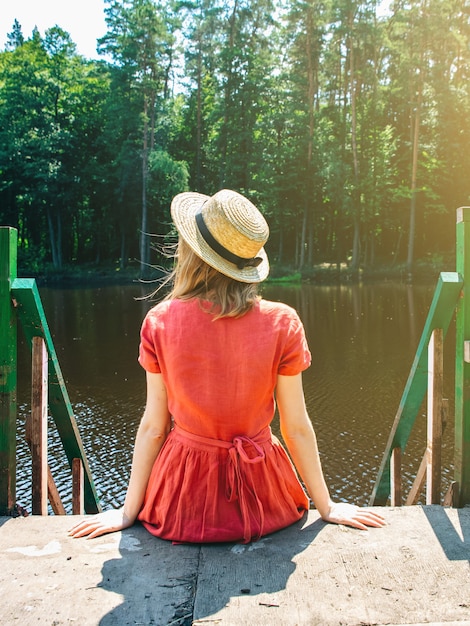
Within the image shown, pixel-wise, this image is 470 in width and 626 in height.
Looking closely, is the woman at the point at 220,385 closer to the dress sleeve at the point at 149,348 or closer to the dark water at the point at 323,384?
the dress sleeve at the point at 149,348

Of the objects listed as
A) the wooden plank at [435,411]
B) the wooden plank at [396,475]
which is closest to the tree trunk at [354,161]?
the wooden plank at [396,475]

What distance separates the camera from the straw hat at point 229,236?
1987 mm

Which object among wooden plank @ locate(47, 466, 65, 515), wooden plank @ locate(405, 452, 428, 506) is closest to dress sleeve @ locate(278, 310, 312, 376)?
wooden plank @ locate(405, 452, 428, 506)

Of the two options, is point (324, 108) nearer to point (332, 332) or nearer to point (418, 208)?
point (418, 208)

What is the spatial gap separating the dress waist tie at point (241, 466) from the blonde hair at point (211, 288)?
16.2 inches

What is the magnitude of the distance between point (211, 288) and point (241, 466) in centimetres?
Result: 57

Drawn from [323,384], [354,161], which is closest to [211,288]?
[323,384]

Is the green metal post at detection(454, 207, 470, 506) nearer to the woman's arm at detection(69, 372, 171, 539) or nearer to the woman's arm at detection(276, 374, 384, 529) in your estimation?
the woman's arm at detection(276, 374, 384, 529)

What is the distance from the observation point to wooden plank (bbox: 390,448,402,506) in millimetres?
3330

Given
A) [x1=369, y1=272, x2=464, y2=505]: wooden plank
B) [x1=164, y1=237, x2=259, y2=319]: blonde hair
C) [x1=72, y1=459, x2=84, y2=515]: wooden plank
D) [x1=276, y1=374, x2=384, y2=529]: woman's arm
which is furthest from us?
[x1=72, y1=459, x2=84, y2=515]: wooden plank

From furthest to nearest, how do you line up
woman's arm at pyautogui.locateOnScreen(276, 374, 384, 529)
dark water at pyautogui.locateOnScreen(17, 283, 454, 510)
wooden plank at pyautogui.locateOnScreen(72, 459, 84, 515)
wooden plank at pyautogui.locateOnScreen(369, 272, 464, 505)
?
dark water at pyautogui.locateOnScreen(17, 283, 454, 510) < wooden plank at pyautogui.locateOnScreen(72, 459, 84, 515) < wooden plank at pyautogui.locateOnScreen(369, 272, 464, 505) < woman's arm at pyautogui.locateOnScreen(276, 374, 384, 529)

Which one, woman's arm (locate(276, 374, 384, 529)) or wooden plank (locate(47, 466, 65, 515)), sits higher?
woman's arm (locate(276, 374, 384, 529))

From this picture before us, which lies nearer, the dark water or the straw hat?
the straw hat

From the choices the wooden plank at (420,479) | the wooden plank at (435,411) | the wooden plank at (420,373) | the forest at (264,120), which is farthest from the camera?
the forest at (264,120)
